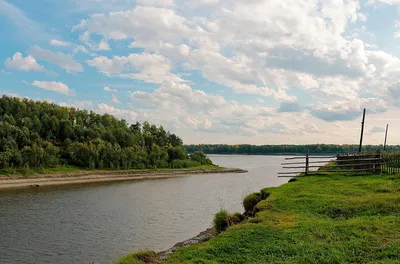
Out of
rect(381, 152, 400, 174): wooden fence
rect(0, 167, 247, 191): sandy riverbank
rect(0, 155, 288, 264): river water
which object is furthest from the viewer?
rect(0, 167, 247, 191): sandy riverbank

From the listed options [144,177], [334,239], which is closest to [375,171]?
[334,239]

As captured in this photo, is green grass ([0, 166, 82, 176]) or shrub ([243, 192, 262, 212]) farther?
Result: green grass ([0, 166, 82, 176])

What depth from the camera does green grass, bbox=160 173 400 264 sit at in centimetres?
823

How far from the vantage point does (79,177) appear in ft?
221

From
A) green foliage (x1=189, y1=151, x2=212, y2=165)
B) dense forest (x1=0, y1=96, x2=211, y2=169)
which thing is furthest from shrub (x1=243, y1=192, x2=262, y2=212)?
green foliage (x1=189, y1=151, x2=212, y2=165)

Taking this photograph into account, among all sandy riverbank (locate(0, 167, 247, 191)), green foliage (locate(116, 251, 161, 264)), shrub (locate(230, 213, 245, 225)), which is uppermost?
shrub (locate(230, 213, 245, 225))

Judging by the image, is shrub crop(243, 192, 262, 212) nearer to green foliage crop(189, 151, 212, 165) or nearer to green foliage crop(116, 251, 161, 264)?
green foliage crop(116, 251, 161, 264)

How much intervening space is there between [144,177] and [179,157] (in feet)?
89.8

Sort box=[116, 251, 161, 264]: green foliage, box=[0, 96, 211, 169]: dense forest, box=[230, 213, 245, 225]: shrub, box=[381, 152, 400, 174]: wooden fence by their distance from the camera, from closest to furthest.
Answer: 1. box=[116, 251, 161, 264]: green foliage
2. box=[230, 213, 245, 225]: shrub
3. box=[381, 152, 400, 174]: wooden fence
4. box=[0, 96, 211, 169]: dense forest

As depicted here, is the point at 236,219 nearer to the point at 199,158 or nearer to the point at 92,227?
the point at 92,227

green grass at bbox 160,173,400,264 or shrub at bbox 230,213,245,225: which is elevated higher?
green grass at bbox 160,173,400,264

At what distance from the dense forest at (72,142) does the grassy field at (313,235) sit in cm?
5991

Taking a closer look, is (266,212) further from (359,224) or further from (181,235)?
(181,235)

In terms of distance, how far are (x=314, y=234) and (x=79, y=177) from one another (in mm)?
63919
